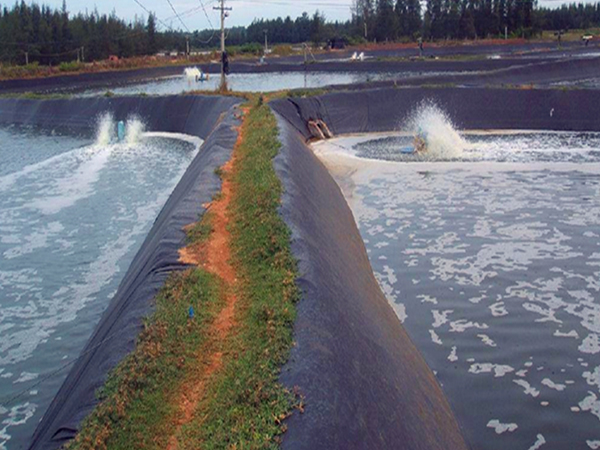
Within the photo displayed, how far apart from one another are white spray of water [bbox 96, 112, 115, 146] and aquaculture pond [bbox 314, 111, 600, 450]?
47.4 feet

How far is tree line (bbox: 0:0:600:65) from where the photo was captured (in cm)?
7594

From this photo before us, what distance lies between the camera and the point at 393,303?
37.9ft

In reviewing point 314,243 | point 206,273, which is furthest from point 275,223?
point 206,273

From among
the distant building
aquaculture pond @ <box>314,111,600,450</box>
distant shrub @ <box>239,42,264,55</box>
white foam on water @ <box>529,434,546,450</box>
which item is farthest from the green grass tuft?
the distant building

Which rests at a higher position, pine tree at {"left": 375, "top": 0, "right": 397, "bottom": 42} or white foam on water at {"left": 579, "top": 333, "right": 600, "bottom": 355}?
pine tree at {"left": 375, "top": 0, "right": 397, "bottom": 42}

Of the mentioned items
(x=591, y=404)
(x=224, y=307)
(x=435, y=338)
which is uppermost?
(x=224, y=307)

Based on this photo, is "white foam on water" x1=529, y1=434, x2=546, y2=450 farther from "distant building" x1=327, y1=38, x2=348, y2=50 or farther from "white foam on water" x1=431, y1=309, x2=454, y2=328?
"distant building" x1=327, y1=38, x2=348, y2=50

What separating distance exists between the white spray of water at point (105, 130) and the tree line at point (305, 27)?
21.5 meters

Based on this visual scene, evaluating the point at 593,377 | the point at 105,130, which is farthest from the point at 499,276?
the point at 105,130

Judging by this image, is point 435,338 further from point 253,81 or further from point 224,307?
point 253,81

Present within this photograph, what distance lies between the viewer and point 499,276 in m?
12.5

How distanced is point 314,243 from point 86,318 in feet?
14.3

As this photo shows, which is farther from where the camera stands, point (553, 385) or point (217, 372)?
point (553, 385)

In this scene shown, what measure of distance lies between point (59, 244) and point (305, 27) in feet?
428
